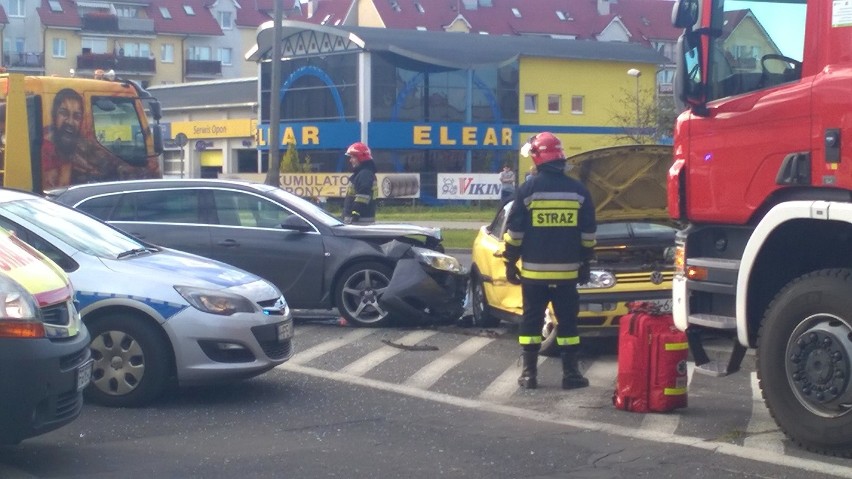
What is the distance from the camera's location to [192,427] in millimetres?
7879

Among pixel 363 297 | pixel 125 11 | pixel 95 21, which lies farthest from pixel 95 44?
pixel 363 297

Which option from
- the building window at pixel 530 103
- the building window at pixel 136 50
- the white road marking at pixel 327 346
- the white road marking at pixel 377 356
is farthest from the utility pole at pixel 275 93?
the building window at pixel 136 50

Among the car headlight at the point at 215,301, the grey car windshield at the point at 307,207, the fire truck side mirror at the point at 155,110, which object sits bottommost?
the car headlight at the point at 215,301

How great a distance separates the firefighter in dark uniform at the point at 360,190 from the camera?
14773 millimetres

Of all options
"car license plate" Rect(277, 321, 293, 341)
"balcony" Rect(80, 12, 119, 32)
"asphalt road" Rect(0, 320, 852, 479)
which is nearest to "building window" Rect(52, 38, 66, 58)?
"balcony" Rect(80, 12, 119, 32)

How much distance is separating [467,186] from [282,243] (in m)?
31.4

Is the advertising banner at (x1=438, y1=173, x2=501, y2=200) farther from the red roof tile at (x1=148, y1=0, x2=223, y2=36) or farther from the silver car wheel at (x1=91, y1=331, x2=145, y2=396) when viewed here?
the red roof tile at (x1=148, y1=0, x2=223, y2=36)

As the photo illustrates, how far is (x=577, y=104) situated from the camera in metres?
61.0

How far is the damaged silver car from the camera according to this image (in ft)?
41.2

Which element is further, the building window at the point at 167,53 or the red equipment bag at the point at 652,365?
the building window at the point at 167,53

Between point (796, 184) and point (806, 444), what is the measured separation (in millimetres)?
1490

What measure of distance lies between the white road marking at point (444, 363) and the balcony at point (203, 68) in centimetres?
8299

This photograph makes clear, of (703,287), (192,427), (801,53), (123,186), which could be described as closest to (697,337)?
(703,287)

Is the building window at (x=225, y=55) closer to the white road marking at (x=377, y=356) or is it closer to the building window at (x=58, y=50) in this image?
the building window at (x=58, y=50)
